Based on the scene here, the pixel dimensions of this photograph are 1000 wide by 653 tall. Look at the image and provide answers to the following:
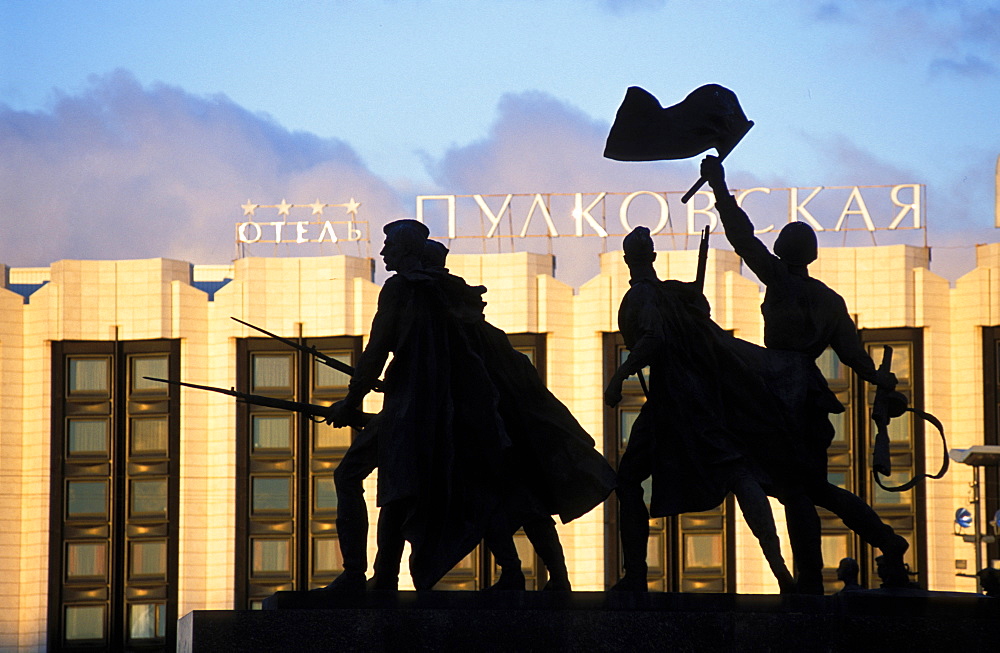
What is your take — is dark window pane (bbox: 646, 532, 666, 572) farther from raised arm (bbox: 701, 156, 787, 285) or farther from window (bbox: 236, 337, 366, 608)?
raised arm (bbox: 701, 156, 787, 285)

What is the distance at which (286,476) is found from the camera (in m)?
42.4

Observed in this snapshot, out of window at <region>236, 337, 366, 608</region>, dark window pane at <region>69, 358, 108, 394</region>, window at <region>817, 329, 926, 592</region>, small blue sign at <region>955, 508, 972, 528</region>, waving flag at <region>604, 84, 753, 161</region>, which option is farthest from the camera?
dark window pane at <region>69, 358, 108, 394</region>

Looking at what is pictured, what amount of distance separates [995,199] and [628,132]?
3495 cm

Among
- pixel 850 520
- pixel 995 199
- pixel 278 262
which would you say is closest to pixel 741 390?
pixel 850 520

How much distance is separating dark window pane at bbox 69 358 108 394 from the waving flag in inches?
1264

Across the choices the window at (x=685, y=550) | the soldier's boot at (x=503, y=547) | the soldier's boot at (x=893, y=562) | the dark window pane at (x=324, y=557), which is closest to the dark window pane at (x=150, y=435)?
the dark window pane at (x=324, y=557)

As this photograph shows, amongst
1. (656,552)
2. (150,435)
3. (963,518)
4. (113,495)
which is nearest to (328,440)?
Result: (150,435)

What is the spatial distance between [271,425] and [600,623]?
105 feet

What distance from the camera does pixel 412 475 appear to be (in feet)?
40.0

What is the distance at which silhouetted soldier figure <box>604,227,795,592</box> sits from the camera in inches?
478

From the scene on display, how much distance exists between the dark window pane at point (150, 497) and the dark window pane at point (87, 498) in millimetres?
739

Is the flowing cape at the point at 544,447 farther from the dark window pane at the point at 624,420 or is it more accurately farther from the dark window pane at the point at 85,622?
the dark window pane at the point at 85,622

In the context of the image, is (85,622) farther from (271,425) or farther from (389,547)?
(389,547)

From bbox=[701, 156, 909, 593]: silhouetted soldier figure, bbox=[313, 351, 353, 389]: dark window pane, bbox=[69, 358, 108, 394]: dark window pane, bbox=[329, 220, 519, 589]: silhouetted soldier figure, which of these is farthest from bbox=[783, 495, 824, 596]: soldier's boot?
bbox=[69, 358, 108, 394]: dark window pane
